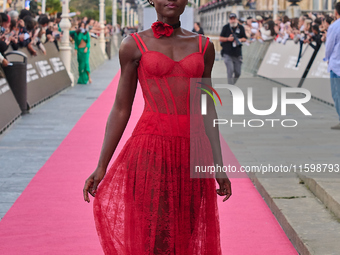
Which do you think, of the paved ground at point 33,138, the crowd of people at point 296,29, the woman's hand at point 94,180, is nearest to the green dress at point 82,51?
the paved ground at point 33,138

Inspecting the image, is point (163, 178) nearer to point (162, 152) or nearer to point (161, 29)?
point (162, 152)

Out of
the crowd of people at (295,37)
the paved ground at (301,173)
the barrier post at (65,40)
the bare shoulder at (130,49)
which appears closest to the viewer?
the bare shoulder at (130,49)

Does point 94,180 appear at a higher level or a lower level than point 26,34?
lower

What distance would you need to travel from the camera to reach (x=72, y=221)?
218 inches

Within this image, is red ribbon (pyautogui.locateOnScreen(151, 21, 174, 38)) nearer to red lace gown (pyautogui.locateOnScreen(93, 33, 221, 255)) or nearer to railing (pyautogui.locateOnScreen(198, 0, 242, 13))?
red lace gown (pyautogui.locateOnScreen(93, 33, 221, 255))

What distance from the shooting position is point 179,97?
2.93 m

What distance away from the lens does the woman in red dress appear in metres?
2.92

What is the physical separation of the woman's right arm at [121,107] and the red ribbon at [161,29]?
117 millimetres

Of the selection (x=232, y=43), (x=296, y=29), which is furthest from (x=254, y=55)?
(x=232, y=43)

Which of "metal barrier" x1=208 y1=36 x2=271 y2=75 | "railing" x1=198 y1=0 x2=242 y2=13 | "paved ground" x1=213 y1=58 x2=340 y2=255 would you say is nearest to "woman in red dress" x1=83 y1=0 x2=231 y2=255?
"paved ground" x1=213 y1=58 x2=340 y2=255

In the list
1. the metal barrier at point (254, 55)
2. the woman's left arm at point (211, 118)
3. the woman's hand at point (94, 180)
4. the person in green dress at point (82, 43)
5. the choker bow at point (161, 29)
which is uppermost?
the choker bow at point (161, 29)

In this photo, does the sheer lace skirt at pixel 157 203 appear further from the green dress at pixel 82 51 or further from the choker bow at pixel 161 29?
the green dress at pixel 82 51

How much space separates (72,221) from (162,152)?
281 cm

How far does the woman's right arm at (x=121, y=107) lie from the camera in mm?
2957
